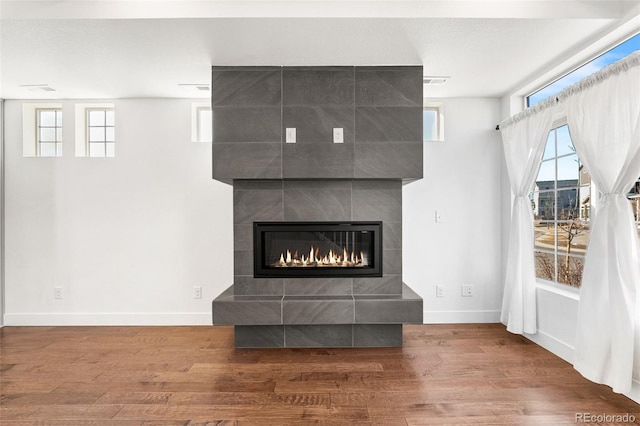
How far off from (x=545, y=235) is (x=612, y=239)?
1143 mm

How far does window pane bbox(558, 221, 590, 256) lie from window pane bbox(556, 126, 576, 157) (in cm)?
61

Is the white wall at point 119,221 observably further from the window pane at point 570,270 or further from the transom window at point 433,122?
the window pane at point 570,270

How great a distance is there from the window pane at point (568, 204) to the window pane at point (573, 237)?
0.20ft

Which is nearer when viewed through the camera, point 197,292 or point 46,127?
point 197,292

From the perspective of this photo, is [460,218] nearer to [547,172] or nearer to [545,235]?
[545,235]

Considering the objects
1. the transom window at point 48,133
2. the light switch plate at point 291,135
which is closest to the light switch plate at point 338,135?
the light switch plate at point 291,135

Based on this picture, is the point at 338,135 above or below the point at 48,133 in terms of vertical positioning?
below

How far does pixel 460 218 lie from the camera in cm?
412

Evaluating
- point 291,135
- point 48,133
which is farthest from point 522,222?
point 48,133

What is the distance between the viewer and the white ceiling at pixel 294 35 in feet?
7.91

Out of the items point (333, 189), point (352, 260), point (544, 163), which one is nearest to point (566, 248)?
point (544, 163)

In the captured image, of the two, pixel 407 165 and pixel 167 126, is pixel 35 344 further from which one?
pixel 407 165

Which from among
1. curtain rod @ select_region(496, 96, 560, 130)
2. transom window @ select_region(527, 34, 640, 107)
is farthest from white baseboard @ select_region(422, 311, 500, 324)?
transom window @ select_region(527, 34, 640, 107)

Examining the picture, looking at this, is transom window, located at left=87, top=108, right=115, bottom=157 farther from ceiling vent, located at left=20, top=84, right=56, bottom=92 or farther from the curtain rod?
the curtain rod
